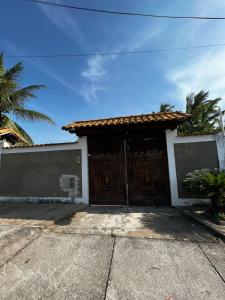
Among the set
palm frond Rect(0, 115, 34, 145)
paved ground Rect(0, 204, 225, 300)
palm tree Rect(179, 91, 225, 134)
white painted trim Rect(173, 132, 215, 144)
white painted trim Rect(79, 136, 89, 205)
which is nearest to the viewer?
paved ground Rect(0, 204, 225, 300)

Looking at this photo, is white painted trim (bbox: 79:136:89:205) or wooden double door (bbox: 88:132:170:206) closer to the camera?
wooden double door (bbox: 88:132:170:206)

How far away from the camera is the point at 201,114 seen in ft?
60.9

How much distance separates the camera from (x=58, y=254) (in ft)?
11.9

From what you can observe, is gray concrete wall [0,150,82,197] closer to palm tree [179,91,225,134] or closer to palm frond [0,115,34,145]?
palm frond [0,115,34,145]

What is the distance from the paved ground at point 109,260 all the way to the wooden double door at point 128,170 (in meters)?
2.22

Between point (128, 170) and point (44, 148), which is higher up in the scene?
point (44, 148)

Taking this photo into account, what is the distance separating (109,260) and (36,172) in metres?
6.38

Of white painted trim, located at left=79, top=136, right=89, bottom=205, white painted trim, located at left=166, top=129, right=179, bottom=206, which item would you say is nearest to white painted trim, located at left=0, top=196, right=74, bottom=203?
white painted trim, located at left=79, top=136, right=89, bottom=205

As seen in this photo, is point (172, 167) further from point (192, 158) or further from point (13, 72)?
point (13, 72)

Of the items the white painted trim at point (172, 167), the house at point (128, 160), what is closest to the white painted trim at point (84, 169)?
the house at point (128, 160)

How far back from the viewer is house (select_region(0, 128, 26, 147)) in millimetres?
10397

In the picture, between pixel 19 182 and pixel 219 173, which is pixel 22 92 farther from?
pixel 219 173

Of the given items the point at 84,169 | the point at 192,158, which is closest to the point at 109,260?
the point at 84,169

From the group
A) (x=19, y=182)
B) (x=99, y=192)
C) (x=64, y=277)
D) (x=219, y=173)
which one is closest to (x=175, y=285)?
(x=64, y=277)
